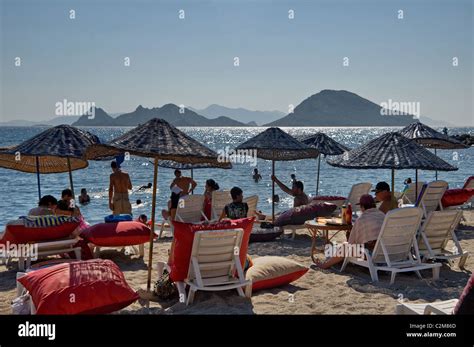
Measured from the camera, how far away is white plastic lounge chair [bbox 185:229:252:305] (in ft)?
17.6

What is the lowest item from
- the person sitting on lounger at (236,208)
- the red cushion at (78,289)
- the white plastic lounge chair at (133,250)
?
the white plastic lounge chair at (133,250)

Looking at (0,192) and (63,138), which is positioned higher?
(63,138)

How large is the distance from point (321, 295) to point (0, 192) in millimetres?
26701

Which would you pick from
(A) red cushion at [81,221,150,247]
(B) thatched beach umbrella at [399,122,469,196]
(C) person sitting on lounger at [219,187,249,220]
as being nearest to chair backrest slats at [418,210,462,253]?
(C) person sitting on lounger at [219,187,249,220]

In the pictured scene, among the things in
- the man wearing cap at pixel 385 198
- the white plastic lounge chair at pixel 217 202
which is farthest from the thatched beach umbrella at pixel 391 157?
the white plastic lounge chair at pixel 217 202

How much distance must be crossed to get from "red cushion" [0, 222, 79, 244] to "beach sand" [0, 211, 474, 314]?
1.80ft

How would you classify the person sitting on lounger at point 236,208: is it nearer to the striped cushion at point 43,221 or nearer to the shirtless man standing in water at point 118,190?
the striped cushion at point 43,221

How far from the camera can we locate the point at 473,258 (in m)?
7.84

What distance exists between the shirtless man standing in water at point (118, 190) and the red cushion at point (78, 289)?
483 centimetres

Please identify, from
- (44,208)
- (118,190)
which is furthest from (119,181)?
(44,208)

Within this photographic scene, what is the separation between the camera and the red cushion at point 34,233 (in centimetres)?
657

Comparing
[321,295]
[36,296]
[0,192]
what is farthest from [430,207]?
[0,192]

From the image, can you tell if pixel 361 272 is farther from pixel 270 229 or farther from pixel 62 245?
pixel 62 245

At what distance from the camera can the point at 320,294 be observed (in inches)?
235
